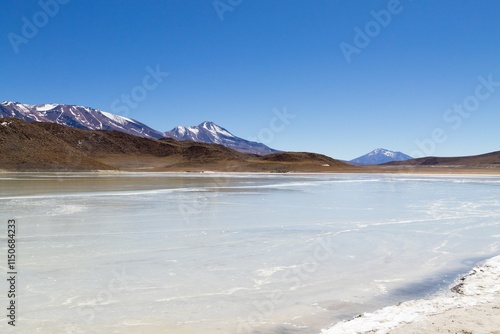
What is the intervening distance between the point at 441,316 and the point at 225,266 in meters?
3.53

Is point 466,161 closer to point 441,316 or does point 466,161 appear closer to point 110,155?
point 110,155

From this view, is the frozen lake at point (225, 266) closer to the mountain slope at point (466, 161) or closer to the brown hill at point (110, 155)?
the brown hill at point (110, 155)

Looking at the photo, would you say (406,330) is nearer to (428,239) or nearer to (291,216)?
(428,239)

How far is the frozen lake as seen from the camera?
4.80m

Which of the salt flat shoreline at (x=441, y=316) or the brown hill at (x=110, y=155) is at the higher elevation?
the brown hill at (x=110, y=155)

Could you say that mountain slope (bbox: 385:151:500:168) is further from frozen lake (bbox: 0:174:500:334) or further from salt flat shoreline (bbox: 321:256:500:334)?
salt flat shoreline (bbox: 321:256:500:334)

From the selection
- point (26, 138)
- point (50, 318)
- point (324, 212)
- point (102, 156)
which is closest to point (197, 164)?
point (102, 156)

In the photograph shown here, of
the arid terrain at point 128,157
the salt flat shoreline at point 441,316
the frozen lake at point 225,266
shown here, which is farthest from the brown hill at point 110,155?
the salt flat shoreline at point 441,316

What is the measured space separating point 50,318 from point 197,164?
100589 millimetres

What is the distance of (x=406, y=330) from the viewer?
420 cm

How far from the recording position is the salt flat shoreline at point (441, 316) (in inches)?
165

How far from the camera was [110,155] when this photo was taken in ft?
373

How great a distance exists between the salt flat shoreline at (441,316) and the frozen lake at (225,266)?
284mm

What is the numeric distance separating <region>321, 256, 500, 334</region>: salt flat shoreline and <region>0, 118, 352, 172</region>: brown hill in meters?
64.6
